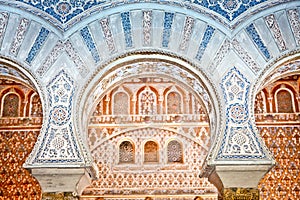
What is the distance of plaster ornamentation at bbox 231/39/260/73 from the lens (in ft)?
15.1

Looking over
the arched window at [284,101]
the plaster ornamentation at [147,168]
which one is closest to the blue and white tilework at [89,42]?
the plaster ornamentation at [147,168]

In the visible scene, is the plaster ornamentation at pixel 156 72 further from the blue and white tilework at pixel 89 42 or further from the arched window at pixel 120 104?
the arched window at pixel 120 104

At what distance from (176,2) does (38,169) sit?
2.37 m

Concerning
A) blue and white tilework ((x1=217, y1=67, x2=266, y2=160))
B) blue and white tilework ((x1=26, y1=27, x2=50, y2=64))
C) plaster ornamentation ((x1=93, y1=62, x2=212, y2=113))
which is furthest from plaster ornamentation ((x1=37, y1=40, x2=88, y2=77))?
blue and white tilework ((x1=217, y1=67, x2=266, y2=160))

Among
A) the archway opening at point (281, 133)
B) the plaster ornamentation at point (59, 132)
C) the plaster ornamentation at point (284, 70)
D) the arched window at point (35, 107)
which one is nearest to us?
the plaster ornamentation at point (59, 132)

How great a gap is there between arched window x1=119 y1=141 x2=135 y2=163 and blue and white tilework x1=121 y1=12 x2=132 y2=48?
238 centimetres

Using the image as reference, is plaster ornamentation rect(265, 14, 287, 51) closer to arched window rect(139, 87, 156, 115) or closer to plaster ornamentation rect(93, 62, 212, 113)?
plaster ornamentation rect(93, 62, 212, 113)

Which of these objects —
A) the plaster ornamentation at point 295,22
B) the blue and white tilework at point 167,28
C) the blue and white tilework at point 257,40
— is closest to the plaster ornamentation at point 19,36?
the blue and white tilework at point 167,28

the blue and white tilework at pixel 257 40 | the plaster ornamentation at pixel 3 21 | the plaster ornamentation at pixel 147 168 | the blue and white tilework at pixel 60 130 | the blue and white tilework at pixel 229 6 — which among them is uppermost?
the blue and white tilework at pixel 229 6

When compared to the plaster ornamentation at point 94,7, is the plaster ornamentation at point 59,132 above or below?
below

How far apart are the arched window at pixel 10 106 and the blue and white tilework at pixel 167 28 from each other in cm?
316

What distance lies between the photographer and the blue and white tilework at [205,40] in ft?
15.4

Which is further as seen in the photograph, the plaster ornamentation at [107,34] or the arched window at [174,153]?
the arched window at [174,153]

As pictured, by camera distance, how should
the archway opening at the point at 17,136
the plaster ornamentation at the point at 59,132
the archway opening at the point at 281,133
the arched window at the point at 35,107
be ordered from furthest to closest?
the arched window at the point at 35,107, the archway opening at the point at 17,136, the archway opening at the point at 281,133, the plaster ornamentation at the point at 59,132
